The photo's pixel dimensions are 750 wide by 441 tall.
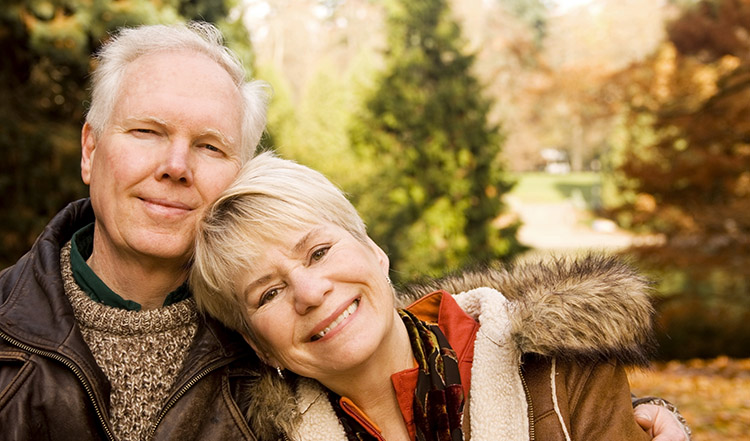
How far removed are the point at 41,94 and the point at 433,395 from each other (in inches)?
298

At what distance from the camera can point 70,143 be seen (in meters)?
7.21

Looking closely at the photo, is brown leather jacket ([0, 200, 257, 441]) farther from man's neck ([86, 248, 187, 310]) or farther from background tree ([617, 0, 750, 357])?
background tree ([617, 0, 750, 357])

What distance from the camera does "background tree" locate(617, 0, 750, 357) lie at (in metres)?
8.38

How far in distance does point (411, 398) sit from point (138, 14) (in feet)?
22.9

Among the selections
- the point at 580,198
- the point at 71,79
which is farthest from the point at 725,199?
the point at 580,198

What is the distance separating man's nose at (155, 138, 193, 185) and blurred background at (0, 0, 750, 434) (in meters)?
1.19

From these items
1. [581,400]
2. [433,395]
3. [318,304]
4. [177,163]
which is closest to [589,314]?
[581,400]

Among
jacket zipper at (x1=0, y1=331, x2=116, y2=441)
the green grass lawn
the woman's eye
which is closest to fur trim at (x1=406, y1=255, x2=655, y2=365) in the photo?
the woman's eye

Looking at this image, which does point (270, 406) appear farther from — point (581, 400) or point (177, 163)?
point (581, 400)

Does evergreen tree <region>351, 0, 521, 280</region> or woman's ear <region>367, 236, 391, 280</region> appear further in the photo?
evergreen tree <region>351, 0, 521, 280</region>

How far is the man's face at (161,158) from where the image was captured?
1.98 metres

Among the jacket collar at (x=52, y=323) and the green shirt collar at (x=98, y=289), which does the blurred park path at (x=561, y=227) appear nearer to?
the green shirt collar at (x=98, y=289)

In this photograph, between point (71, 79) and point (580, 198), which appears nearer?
point (71, 79)

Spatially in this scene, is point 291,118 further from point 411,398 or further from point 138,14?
point 411,398
